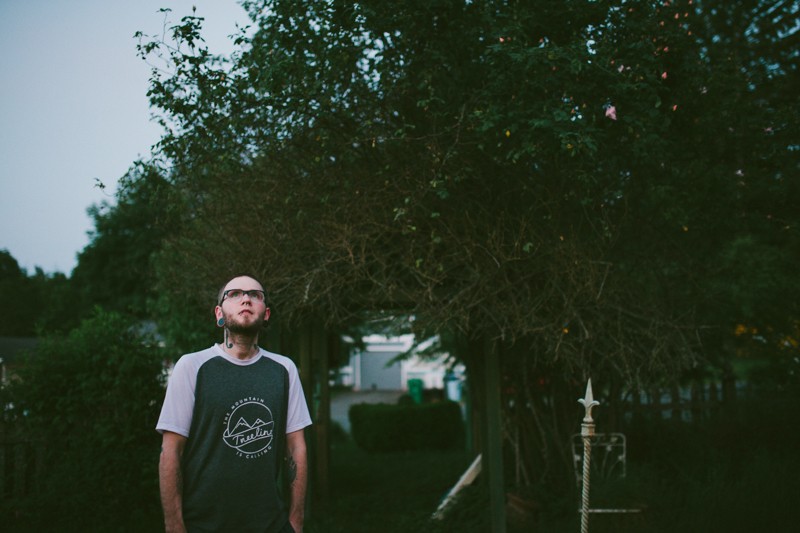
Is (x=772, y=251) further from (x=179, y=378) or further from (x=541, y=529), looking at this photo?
(x=179, y=378)

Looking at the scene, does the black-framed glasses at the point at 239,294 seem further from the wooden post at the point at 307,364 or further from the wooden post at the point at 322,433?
the wooden post at the point at 322,433

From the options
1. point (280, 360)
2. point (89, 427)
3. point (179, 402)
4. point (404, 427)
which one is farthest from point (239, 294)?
point (404, 427)

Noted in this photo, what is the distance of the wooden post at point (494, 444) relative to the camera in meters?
6.22

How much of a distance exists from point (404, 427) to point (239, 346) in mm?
11783

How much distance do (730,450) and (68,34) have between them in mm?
8989

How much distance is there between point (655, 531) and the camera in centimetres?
565

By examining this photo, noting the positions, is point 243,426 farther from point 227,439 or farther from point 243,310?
point 243,310

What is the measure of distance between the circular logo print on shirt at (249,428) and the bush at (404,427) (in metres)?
11.6

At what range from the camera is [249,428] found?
114 inches

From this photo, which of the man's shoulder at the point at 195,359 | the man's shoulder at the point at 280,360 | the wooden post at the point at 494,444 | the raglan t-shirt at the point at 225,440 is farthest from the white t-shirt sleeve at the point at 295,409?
the wooden post at the point at 494,444

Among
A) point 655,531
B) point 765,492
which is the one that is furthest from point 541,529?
point 765,492

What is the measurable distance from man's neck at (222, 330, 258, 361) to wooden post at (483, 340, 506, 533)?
3552 mm

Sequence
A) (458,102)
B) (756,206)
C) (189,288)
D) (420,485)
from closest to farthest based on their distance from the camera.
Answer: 1. (458,102)
2. (756,206)
3. (189,288)
4. (420,485)

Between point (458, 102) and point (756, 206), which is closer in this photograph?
point (458, 102)
